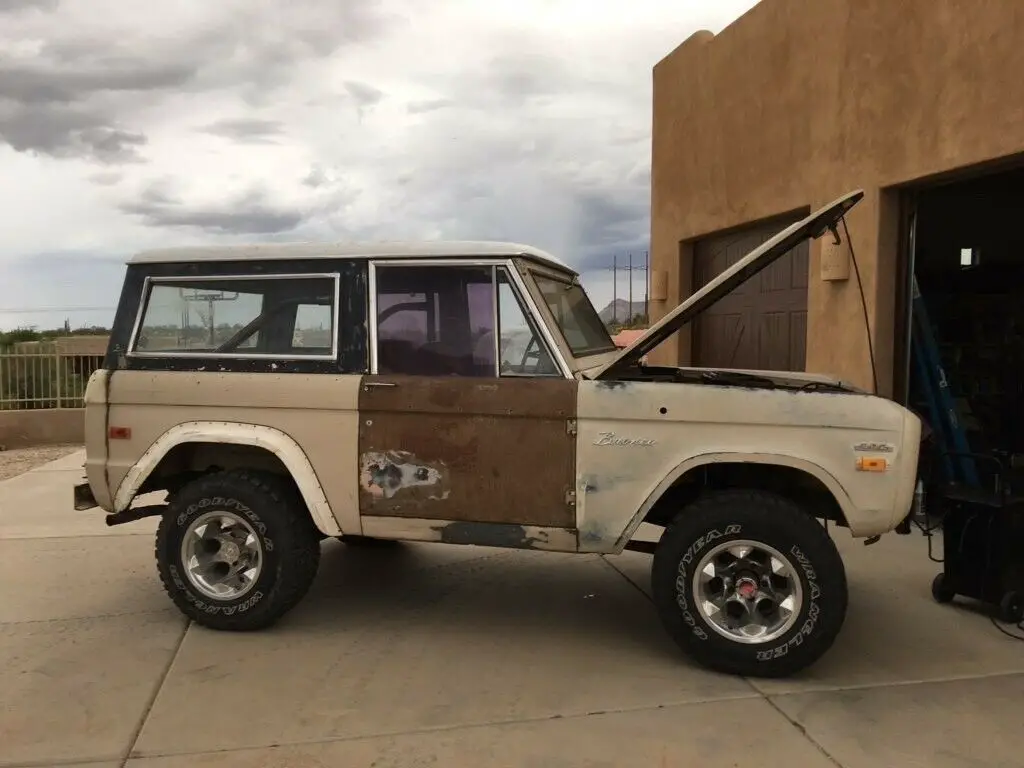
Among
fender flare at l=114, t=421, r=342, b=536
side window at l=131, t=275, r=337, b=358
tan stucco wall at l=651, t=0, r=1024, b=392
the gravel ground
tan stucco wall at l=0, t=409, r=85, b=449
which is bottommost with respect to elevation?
the gravel ground

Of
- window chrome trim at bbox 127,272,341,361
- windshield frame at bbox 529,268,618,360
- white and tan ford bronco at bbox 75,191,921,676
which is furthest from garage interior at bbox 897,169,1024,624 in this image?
window chrome trim at bbox 127,272,341,361

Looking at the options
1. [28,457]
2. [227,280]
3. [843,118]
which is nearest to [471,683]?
[227,280]

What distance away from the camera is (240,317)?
4.46m

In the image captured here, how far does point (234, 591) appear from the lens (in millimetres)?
4371

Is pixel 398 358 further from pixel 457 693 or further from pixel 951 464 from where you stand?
pixel 951 464

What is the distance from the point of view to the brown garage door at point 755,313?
827cm

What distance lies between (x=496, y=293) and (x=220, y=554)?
6.73ft

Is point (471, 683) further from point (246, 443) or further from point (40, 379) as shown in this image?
point (40, 379)

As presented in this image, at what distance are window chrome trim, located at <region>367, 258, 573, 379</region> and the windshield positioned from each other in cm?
13

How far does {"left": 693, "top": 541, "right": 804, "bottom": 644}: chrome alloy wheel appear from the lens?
3770mm

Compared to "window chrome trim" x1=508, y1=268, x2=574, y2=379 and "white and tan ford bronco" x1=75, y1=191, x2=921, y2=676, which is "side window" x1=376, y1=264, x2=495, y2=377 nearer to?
"white and tan ford bronco" x1=75, y1=191, x2=921, y2=676

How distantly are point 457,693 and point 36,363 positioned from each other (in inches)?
443

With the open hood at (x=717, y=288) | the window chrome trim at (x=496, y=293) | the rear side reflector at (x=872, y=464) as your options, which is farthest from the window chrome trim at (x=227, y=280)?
the rear side reflector at (x=872, y=464)

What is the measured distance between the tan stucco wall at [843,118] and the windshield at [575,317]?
10.1 feet
